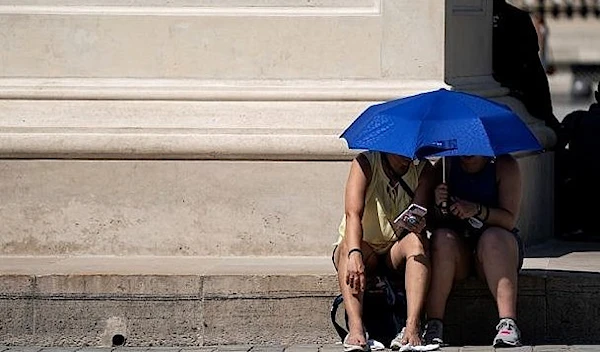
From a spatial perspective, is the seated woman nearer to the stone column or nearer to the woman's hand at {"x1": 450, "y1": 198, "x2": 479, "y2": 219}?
the woman's hand at {"x1": 450, "y1": 198, "x2": 479, "y2": 219}

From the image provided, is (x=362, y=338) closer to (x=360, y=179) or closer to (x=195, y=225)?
(x=360, y=179)

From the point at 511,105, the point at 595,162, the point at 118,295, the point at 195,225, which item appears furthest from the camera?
the point at 595,162

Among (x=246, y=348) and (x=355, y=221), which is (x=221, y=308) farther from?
(x=355, y=221)

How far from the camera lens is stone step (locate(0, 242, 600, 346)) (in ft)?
27.2

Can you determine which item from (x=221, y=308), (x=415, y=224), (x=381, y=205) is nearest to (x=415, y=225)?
(x=415, y=224)

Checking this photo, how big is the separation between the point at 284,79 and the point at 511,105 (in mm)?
1326

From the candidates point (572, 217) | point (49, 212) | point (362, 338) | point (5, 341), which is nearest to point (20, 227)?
point (49, 212)

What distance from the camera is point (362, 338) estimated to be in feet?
25.6

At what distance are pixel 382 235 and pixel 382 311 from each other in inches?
13.2

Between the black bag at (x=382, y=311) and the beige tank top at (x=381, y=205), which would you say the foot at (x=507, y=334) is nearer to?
the black bag at (x=382, y=311)

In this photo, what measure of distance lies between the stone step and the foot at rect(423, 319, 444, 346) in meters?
0.36

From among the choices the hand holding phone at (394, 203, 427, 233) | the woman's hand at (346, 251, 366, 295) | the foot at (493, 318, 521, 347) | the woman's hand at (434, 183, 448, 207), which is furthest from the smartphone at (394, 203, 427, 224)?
the foot at (493, 318, 521, 347)

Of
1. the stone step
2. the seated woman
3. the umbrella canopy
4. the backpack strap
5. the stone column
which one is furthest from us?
the stone column

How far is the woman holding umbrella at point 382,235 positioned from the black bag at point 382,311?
81 millimetres
